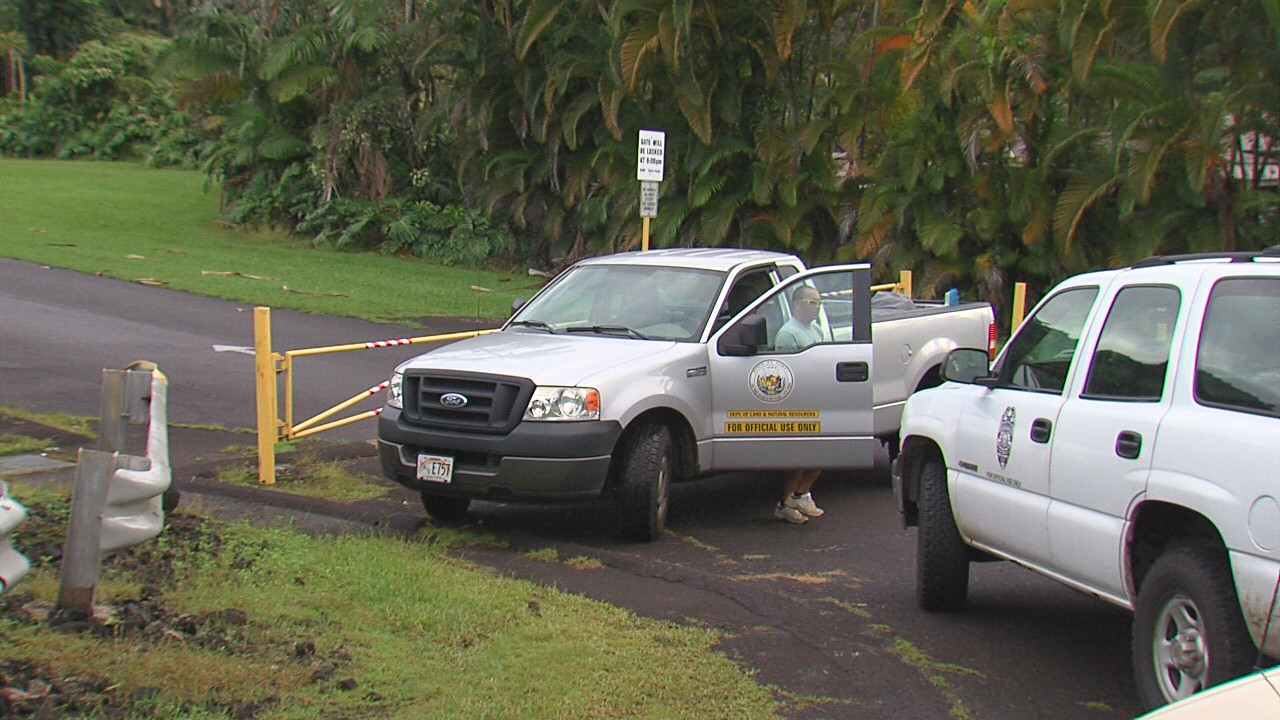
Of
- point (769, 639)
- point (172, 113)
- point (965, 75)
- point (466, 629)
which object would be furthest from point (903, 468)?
point (172, 113)

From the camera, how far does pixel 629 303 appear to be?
30.9ft

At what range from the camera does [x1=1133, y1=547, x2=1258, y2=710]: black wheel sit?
4.57 m

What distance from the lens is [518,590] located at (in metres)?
6.83

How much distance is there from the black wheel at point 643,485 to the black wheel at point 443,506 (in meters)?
1.15

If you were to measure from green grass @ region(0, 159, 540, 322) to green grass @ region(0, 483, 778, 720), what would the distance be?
12308 mm

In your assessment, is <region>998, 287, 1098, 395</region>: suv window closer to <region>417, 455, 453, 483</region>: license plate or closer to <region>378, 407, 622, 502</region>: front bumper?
<region>378, 407, 622, 502</region>: front bumper

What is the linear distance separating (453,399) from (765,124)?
17.2 metres

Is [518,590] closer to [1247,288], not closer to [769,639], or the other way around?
[769,639]

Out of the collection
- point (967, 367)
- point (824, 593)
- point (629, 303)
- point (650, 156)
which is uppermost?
point (650, 156)

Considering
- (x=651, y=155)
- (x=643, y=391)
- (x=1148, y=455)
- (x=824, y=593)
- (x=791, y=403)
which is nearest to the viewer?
(x=1148, y=455)

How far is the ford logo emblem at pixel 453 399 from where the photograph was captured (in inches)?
320

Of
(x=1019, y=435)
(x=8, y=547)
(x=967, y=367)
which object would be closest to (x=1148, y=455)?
(x=1019, y=435)

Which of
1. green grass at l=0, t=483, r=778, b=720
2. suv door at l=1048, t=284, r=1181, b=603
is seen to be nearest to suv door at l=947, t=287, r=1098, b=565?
suv door at l=1048, t=284, r=1181, b=603

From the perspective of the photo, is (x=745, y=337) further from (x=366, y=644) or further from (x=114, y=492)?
(x=114, y=492)
